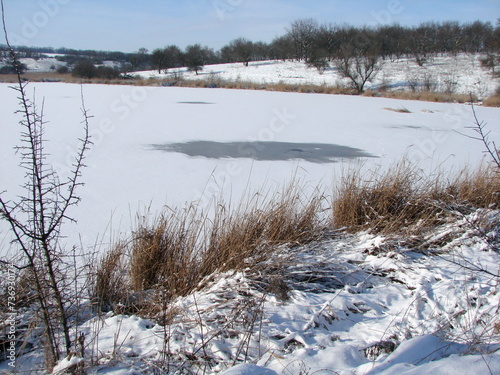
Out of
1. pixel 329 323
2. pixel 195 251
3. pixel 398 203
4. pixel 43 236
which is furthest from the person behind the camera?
pixel 398 203

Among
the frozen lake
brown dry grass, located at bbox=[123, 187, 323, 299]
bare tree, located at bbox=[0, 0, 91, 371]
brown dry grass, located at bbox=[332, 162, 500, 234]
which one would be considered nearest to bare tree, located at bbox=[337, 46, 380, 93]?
the frozen lake

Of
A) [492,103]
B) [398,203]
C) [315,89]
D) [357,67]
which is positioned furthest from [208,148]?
[357,67]

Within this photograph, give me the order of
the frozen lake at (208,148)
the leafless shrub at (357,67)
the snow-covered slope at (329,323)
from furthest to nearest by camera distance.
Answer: the leafless shrub at (357,67)
the frozen lake at (208,148)
the snow-covered slope at (329,323)

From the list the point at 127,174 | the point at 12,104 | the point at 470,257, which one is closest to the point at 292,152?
the point at 127,174

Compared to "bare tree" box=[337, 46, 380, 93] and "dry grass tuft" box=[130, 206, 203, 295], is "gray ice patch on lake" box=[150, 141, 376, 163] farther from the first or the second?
"bare tree" box=[337, 46, 380, 93]

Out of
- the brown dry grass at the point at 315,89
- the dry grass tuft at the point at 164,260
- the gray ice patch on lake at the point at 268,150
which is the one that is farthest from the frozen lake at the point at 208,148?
the brown dry grass at the point at 315,89

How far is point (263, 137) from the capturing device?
812 centimetres

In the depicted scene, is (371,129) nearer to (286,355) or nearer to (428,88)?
(286,355)

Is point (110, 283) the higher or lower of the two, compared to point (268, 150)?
lower

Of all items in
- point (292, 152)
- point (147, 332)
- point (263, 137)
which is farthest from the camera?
point (263, 137)

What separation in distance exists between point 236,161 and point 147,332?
4179 mm

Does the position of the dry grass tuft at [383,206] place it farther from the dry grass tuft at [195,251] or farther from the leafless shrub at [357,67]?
the leafless shrub at [357,67]

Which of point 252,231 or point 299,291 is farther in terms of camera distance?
point 252,231

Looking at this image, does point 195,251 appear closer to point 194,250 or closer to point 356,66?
point 194,250
